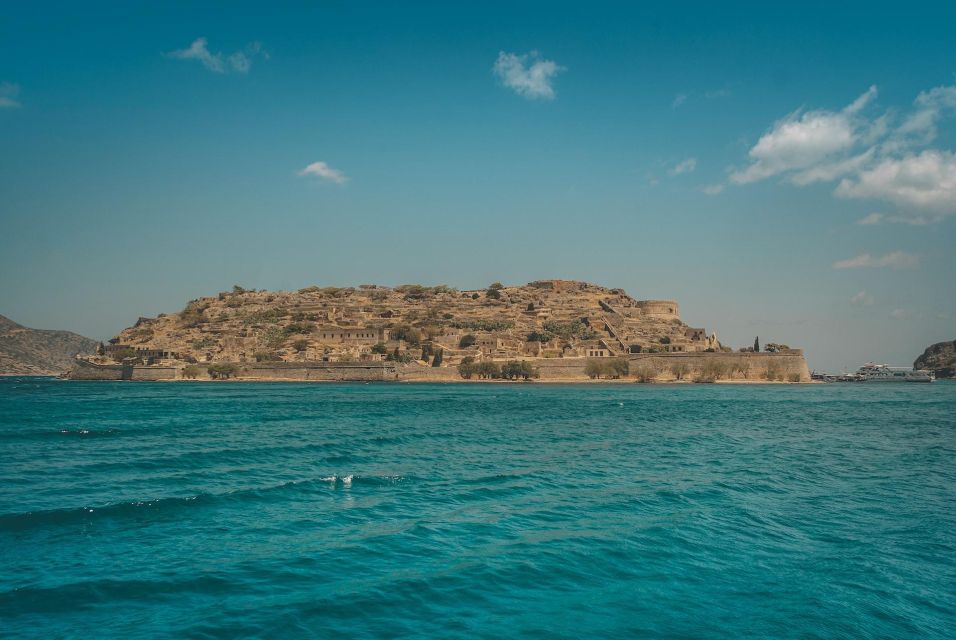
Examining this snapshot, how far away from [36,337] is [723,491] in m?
205

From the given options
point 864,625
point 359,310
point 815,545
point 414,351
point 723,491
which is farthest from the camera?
point 359,310

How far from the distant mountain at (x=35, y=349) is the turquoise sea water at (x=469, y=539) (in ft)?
534

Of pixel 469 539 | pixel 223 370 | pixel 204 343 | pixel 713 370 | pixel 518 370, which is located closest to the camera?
pixel 469 539

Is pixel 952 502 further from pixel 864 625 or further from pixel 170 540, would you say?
pixel 170 540

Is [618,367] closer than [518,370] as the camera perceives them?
No

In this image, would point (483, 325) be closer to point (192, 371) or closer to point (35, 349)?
point (192, 371)

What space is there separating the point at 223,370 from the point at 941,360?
137 meters

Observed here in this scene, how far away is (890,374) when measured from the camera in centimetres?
12962

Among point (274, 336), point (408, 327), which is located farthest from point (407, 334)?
point (274, 336)

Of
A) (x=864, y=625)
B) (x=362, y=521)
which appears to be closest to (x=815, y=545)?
(x=864, y=625)

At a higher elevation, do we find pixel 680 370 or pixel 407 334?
pixel 407 334

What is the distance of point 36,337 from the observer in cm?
18075

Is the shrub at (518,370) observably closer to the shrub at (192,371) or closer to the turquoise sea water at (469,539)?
the shrub at (192,371)

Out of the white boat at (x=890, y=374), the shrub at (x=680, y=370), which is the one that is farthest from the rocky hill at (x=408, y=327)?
the white boat at (x=890, y=374)
